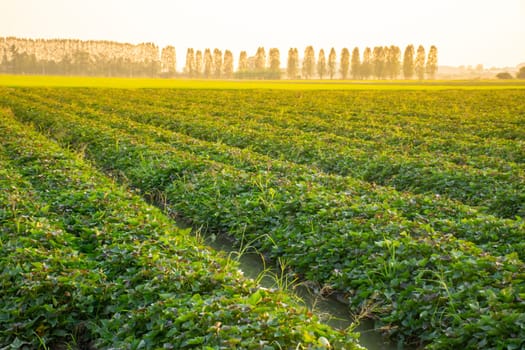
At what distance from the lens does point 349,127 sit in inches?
749

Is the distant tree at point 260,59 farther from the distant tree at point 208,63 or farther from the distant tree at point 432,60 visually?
the distant tree at point 432,60

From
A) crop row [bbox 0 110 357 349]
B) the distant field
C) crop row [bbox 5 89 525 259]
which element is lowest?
crop row [bbox 0 110 357 349]

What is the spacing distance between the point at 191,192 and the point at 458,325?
5.95 metres

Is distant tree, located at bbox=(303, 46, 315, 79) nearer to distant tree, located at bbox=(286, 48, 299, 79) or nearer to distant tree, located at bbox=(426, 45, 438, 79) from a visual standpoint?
distant tree, located at bbox=(286, 48, 299, 79)

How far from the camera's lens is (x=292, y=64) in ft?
460

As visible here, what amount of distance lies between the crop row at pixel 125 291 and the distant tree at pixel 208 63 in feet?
447

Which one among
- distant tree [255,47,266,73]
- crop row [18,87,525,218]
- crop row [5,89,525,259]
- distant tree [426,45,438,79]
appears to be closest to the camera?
crop row [5,89,525,259]

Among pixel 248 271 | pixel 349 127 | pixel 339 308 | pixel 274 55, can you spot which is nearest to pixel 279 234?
pixel 248 271

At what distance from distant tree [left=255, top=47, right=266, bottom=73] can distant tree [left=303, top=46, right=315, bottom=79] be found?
11.4 m

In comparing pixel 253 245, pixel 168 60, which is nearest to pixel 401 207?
pixel 253 245

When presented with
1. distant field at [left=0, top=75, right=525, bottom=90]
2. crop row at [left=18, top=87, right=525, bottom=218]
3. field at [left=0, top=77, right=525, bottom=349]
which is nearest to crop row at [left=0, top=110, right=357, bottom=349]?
field at [left=0, top=77, right=525, bottom=349]

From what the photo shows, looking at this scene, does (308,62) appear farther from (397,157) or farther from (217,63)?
(397,157)

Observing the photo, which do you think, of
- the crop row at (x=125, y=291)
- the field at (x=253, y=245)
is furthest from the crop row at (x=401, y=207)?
the crop row at (x=125, y=291)

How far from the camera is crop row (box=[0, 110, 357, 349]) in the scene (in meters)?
4.38
